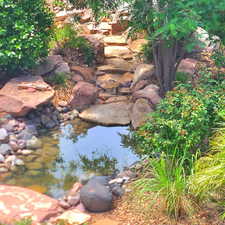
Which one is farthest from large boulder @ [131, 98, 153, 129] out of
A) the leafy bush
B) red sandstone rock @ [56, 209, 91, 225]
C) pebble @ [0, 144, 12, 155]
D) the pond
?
red sandstone rock @ [56, 209, 91, 225]

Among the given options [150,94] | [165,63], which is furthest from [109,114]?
[165,63]

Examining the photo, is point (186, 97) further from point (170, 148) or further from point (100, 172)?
point (100, 172)

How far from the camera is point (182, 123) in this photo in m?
5.35

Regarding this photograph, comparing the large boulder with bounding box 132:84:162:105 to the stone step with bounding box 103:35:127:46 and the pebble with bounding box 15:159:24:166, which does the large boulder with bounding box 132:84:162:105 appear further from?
the stone step with bounding box 103:35:127:46

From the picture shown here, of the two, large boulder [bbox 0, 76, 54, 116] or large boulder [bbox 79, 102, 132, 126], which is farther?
large boulder [bbox 79, 102, 132, 126]

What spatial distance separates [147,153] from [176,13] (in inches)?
80.7

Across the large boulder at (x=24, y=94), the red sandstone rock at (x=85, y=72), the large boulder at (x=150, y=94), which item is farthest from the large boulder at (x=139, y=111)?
the red sandstone rock at (x=85, y=72)

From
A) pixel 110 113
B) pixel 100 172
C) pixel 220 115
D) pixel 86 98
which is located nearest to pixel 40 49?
pixel 86 98

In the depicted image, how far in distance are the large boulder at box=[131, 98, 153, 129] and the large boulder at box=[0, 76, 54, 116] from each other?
5.31 feet

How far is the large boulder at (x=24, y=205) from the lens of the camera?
525 cm

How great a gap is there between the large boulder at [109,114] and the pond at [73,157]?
13 centimetres

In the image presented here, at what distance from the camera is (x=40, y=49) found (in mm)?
8891

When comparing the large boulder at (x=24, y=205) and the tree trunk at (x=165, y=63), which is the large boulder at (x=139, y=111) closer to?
the tree trunk at (x=165, y=63)

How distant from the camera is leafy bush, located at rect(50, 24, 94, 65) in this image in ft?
34.3
